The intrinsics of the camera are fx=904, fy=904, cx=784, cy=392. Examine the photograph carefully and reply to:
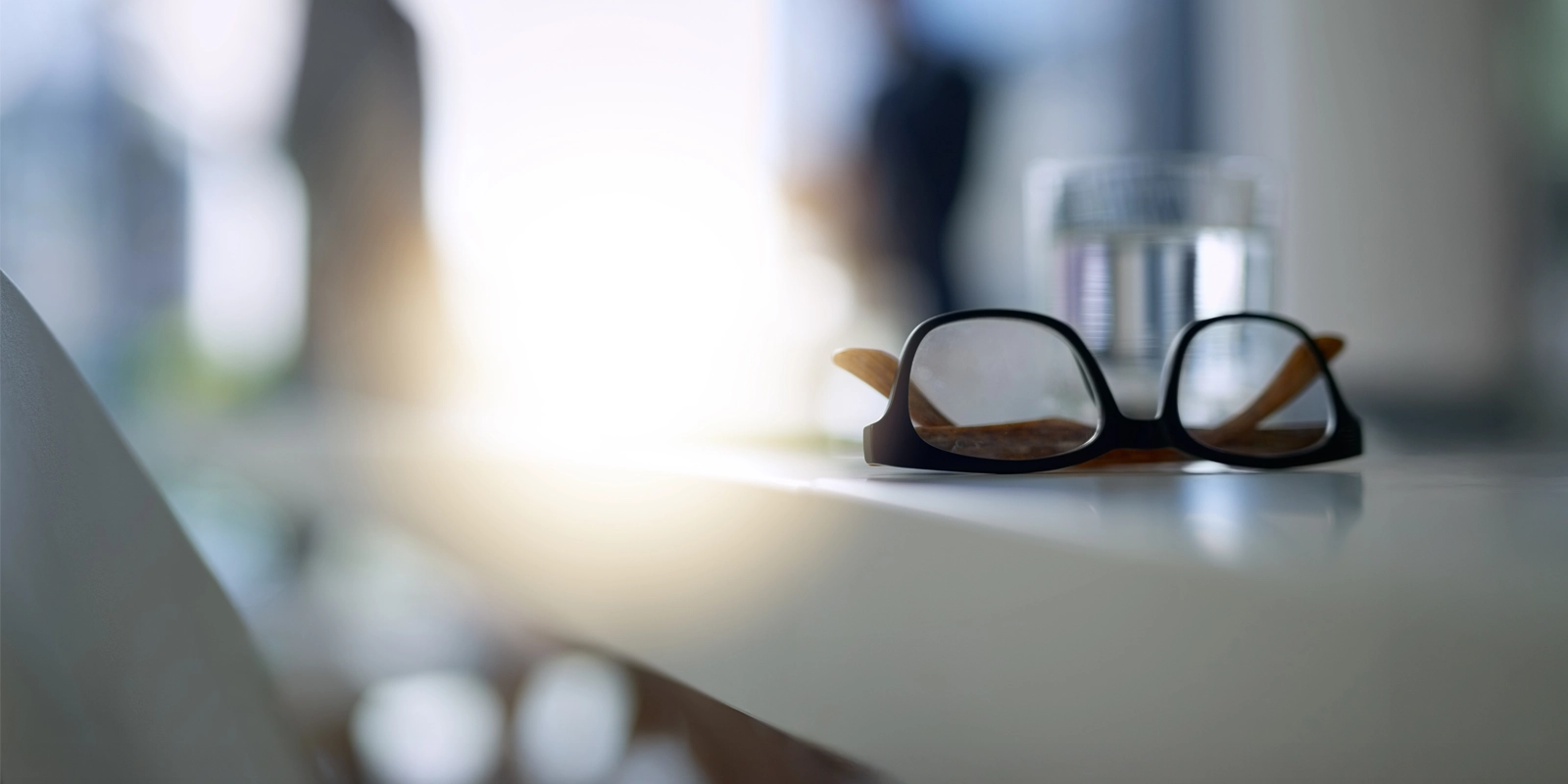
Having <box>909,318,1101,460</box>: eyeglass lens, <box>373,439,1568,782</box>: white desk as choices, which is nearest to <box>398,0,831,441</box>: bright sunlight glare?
<box>909,318,1101,460</box>: eyeglass lens

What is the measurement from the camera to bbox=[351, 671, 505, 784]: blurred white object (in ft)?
1.75

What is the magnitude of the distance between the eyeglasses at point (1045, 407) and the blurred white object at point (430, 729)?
14.6 inches

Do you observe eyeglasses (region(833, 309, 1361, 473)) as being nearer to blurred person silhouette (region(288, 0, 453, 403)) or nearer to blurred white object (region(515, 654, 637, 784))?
blurred white object (region(515, 654, 637, 784))

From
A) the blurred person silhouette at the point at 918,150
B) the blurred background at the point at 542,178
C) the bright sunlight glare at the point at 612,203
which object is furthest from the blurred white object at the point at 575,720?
the blurred person silhouette at the point at 918,150

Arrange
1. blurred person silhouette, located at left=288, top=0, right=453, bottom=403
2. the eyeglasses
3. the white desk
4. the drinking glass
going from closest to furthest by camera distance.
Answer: the white desk < the eyeglasses < the drinking glass < blurred person silhouette, located at left=288, top=0, right=453, bottom=403

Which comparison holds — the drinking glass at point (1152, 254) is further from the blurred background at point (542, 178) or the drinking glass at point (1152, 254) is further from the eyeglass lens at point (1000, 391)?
the blurred background at point (542, 178)

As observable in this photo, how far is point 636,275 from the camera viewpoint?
51.1 inches

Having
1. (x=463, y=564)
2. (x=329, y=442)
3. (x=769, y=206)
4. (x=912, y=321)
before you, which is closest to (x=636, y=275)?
(x=769, y=206)

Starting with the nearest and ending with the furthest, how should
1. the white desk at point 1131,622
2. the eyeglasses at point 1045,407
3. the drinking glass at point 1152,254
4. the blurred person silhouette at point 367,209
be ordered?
1. the white desk at point 1131,622
2. the eyeglasses at point 1045,407
3. the drinking glass at point 1152,254
4. the blurred person silhouette at point 367,209

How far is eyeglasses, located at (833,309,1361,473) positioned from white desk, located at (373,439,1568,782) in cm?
2

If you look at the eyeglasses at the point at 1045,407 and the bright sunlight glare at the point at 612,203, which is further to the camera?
the bright sunlight glare at the point at 612,203

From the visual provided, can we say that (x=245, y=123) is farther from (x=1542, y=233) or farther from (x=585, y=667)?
(x=1542, y=233)

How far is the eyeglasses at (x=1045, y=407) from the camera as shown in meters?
0.26

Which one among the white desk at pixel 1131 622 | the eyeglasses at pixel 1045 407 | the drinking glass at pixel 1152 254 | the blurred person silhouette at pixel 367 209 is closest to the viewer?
the white desk at pixel 1131 622
